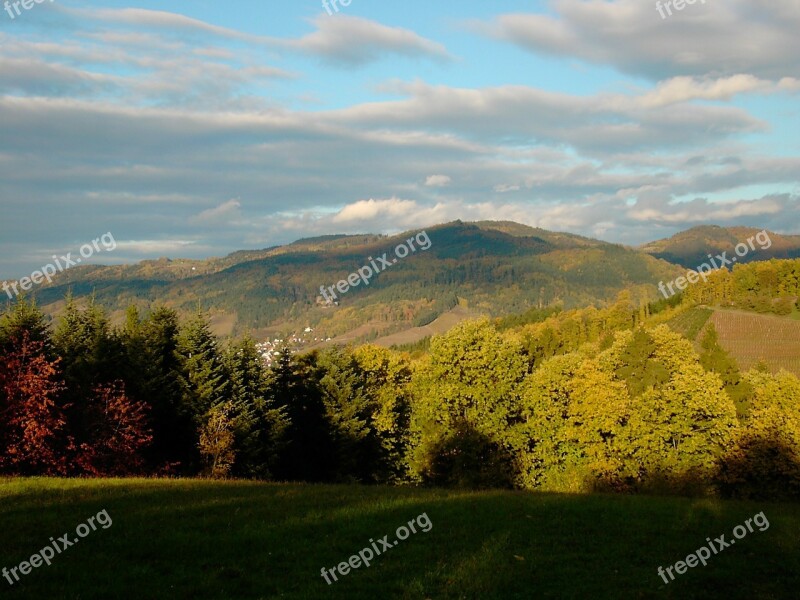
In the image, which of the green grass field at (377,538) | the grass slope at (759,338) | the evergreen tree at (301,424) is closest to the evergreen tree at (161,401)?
the evergreen tree at (301,424)

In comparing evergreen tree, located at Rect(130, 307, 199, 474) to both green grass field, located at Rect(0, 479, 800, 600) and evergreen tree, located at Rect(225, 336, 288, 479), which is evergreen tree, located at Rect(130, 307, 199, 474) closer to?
evergreen tree, located at Rect(225, 336, 288, 479)

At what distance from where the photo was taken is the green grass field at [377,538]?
40.5 feet

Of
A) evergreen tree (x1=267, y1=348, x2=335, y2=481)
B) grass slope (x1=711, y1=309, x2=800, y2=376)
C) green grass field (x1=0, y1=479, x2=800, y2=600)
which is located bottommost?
grass slope (x1=711, y1=309, x2=800, y2=376)

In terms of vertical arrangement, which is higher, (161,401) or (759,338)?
(161,401)

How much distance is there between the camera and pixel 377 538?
16.1 m

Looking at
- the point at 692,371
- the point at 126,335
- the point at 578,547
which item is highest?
the point at 126,335

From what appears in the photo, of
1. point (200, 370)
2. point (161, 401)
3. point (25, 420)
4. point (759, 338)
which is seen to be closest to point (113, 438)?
point (25, 420)

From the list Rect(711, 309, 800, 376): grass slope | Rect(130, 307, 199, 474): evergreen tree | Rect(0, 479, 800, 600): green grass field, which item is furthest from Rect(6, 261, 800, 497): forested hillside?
Rect(711, 309, 800, 376): grass slope

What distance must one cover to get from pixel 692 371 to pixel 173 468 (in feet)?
143

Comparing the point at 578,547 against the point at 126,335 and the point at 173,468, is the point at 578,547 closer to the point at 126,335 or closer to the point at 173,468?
the point at 173,468

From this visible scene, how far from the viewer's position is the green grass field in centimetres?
1234

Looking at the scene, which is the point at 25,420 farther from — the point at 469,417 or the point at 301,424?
the point at 301,424

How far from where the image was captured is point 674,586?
1287cm

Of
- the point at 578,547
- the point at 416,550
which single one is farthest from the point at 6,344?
the point at 578,547
